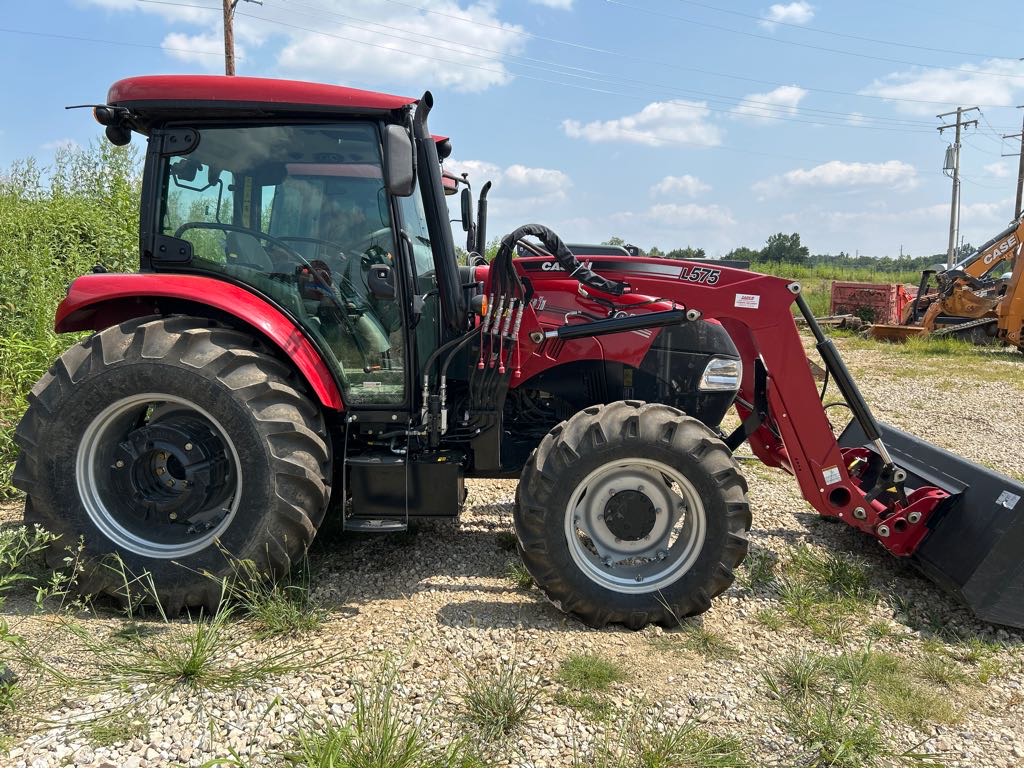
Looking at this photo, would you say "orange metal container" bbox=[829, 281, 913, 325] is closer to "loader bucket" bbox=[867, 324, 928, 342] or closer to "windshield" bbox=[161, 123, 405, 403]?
"loader bucket" bbox=[867, 324, 928, 342]

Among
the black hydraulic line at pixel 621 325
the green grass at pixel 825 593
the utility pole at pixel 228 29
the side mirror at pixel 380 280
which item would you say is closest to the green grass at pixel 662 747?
the green grass at pixel 825 593

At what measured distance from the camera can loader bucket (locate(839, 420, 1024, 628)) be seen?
3084 millimetres

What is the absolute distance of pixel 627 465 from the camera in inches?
126

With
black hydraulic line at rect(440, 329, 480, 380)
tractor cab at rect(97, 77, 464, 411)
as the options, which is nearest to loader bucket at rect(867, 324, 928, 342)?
black hydraulic line at rect(440, 329, 480, 380)

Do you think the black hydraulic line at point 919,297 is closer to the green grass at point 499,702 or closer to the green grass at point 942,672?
the green grass at point 942,672

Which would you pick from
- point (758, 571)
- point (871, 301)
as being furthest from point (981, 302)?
point (758, 571)

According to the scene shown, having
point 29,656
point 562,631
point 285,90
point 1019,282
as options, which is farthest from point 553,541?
point 1019,282

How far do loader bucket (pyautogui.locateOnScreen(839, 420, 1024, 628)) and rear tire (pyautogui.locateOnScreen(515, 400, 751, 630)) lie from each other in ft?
3.67

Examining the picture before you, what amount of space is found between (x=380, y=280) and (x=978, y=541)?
3198mm

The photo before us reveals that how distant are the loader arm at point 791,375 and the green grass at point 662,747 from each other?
1547 millimetres

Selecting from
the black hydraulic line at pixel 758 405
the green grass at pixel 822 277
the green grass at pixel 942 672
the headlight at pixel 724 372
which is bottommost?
the green grass at pixel 942 672

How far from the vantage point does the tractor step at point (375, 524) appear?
329cm

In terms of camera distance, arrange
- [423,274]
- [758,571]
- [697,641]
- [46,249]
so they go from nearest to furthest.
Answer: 1. [697,641]
2. [423,274]
3. [758,571]
4. [46,249]

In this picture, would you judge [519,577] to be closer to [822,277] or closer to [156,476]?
[156,476]
